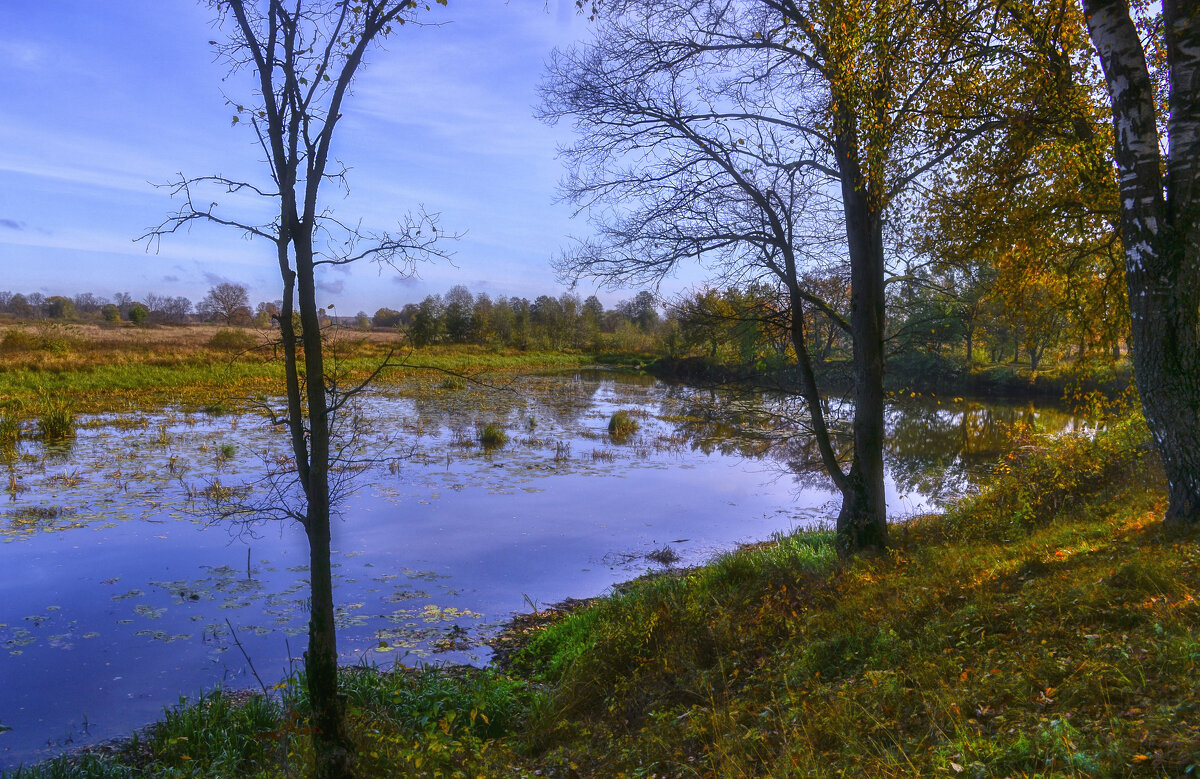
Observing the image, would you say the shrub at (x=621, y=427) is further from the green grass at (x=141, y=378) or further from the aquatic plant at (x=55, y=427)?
the aquatic plant at (x=55, y=427)

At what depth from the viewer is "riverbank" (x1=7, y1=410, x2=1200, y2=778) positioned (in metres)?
3.52

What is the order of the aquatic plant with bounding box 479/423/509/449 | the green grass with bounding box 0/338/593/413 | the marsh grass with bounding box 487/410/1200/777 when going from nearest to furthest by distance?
the marsh grass with bounding box 487/410/1200/777
the aquatic plant with bounding box 479/423/509/449
the green grass with bounding box 0/338/593/413

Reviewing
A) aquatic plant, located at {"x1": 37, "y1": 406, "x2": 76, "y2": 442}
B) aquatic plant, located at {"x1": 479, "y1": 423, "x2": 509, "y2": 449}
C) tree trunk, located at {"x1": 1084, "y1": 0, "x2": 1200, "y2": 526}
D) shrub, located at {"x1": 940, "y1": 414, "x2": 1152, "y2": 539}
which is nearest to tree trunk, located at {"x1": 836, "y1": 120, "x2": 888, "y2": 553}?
shrub, located at {"x1": 940, "y1": 414, "x2": 1152, "y2": 539}

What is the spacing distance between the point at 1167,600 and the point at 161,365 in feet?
125

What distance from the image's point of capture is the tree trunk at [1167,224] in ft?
18.0

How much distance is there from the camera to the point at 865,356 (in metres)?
8.25

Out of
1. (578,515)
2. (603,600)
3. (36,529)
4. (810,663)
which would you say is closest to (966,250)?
(810,663)

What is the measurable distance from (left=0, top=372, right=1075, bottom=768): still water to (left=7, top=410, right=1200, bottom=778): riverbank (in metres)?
1.23

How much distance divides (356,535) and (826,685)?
9432 millimetres

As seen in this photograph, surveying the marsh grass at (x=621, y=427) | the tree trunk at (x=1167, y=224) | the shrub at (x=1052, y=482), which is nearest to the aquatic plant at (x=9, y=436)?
the marsh grass at (x=621, y=427)

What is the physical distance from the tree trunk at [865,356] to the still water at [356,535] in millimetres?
1066

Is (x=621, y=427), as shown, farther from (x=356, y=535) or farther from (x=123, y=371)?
(x=123, y=371)

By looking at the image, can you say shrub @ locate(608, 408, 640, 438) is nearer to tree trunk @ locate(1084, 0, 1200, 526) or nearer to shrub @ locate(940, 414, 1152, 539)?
shrub @ locate(940, 414, 1152, 539)

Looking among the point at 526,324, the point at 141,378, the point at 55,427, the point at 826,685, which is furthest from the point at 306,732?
the point at 526,324
